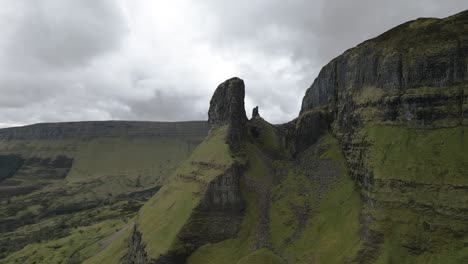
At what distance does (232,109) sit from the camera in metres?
113

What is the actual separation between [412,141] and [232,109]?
54240 millimetres

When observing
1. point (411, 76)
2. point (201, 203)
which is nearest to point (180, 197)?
point (201, 203)

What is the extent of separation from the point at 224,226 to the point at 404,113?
46739 millimetres

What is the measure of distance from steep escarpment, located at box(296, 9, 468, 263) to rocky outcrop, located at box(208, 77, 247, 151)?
32.4m

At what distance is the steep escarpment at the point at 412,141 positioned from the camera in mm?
61969

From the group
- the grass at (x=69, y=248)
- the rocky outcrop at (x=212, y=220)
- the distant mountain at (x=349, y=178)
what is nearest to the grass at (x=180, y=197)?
the distant mountain at (x=349, y=178)

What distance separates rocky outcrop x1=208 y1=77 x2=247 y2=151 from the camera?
11055 cm

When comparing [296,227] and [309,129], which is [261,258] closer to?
[296,227]

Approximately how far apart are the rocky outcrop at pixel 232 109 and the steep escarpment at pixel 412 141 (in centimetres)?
3244

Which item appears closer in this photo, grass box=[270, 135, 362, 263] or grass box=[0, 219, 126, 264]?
grass box=[270, 135, 362, 263]

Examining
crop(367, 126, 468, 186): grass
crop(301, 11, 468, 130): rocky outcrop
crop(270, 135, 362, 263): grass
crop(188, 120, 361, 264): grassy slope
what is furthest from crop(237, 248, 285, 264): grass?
crop(301, 11, 468, 130): rocky outcrop

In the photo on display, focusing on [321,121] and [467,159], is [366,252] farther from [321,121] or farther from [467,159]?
[321,121]

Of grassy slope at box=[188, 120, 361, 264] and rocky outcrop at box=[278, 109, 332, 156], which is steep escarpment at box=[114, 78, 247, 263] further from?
rocky outcrop at box=[278, 109, 332, 156]

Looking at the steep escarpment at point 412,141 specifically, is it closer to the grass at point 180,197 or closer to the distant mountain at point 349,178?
the distant mountain at point 349,178
